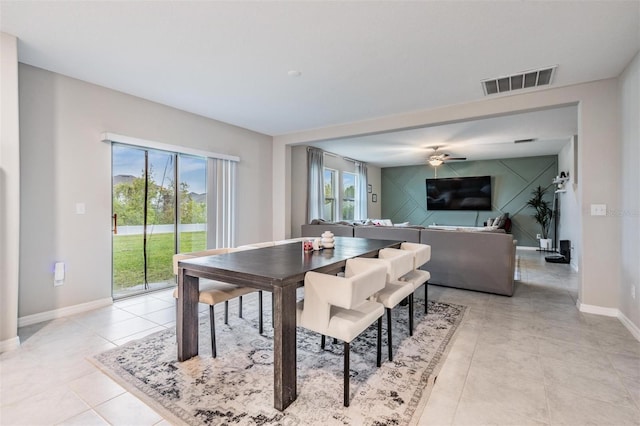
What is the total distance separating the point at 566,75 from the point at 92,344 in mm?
5158

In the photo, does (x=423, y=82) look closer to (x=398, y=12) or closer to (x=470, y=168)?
(x=398, y=12)

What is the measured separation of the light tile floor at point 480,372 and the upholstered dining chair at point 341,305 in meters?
0.57

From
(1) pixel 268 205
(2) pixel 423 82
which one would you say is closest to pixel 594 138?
(2) pixel 423 82

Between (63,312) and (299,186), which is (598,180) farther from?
(63,312)

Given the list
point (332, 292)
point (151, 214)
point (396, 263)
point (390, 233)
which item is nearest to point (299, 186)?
point (390, 233)

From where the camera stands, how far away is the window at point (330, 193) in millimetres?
7645

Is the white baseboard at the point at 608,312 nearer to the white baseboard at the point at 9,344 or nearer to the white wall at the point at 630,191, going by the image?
the white wall at the point at 630,191

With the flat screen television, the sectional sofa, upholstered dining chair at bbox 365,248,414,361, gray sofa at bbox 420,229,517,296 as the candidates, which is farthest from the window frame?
upholstered dining chair at bbox 365,248,414,361

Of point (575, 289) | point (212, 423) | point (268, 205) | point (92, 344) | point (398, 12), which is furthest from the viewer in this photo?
point (268, 205)

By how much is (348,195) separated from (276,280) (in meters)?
7.08

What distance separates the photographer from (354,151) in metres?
7.42

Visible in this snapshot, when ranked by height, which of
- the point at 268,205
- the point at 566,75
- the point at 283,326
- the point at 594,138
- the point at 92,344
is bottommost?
the point at 92,344

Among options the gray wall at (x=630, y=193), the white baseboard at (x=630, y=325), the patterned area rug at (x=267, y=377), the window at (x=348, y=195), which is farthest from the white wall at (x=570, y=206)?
the window at (x=348, y=195)

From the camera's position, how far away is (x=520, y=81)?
3.23 metres
